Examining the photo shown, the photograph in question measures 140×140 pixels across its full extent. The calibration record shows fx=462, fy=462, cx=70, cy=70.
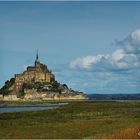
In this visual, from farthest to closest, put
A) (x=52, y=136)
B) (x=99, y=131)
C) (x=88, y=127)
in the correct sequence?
(x=88, y=127) < (x=99, y=131) < (x=52, y=136)

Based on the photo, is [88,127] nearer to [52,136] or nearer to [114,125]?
[114,125]

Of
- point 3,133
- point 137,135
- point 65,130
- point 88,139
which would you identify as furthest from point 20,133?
point 137,135

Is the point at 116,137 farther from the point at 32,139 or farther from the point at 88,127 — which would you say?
the point at 88,127

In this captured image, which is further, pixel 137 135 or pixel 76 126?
pixel 76 126

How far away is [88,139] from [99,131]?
7.76 metres

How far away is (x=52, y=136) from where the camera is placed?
42031mm

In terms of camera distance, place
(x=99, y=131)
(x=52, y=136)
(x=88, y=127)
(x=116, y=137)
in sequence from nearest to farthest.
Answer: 1. (x=116, y=137)
2. (x=52, y=136)
3. (x=99, y=131)
4. (x=88, y=127)

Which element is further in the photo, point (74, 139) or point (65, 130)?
point (65, 130)

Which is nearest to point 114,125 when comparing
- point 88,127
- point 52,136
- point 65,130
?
point 88,127

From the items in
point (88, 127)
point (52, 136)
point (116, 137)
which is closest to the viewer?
point (116, 137)

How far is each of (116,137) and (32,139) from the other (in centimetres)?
711

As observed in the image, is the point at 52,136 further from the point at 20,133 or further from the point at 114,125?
the point at 114,125

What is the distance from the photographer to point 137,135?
39.1 metres

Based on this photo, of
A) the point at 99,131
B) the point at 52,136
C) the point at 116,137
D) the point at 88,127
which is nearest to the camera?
the point at 116,137
